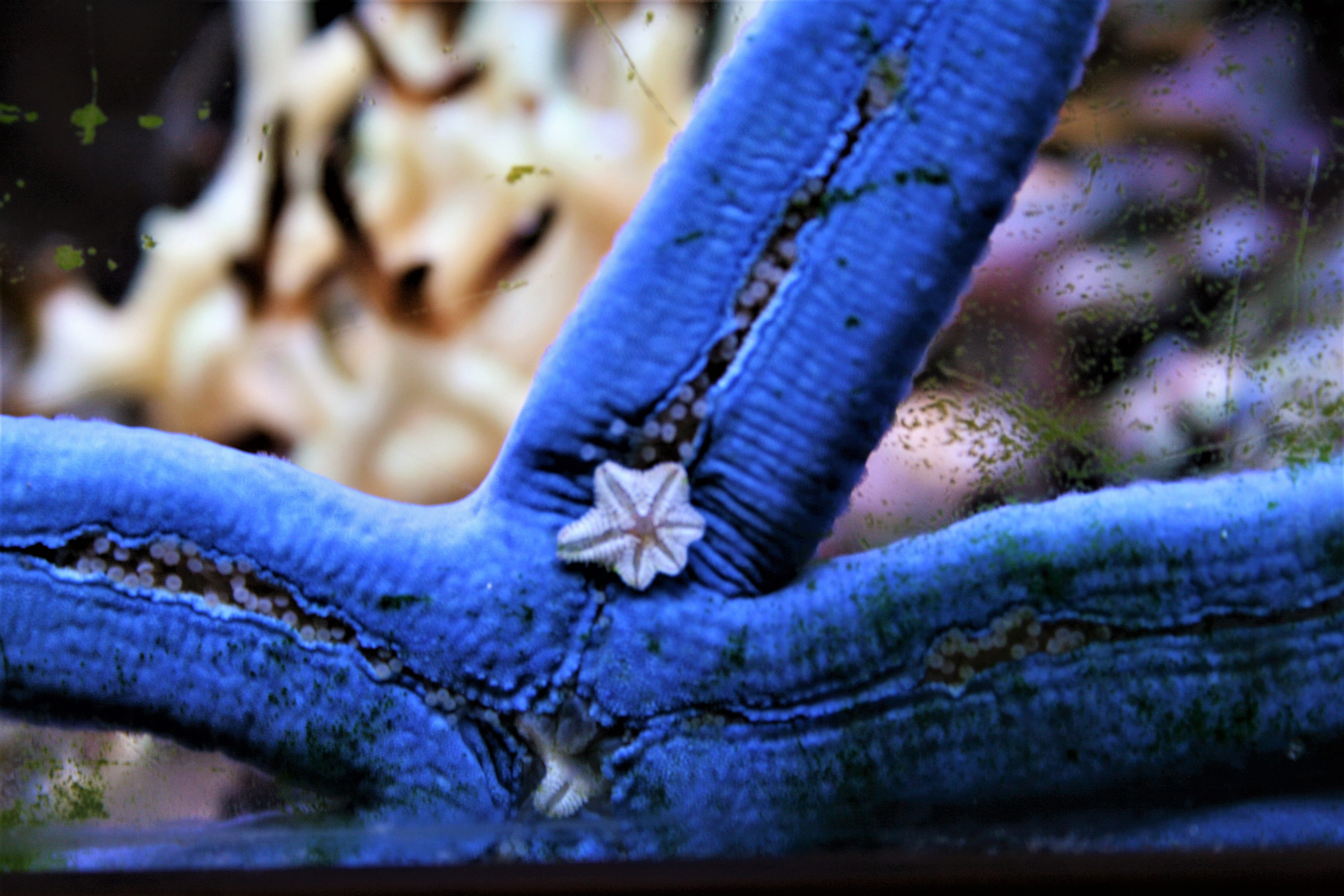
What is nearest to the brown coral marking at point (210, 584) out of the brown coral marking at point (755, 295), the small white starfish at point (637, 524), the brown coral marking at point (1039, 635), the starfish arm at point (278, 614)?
the starfish arm at point (278, 614)

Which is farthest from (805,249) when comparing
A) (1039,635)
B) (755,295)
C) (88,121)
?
(88,121)

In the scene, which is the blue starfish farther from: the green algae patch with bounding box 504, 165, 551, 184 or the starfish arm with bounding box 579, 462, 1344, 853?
the green algae patch with bounding box 504, 165, 551, 184

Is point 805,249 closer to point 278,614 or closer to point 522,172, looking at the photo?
point 522,172

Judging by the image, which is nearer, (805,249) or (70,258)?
(805,249)

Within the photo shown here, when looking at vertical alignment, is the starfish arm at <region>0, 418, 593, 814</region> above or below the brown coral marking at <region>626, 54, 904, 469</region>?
below

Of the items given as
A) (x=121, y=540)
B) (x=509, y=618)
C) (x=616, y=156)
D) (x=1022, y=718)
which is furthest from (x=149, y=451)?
(x=1022, y=718)

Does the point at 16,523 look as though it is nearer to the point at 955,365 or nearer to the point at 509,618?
the point at 509,618

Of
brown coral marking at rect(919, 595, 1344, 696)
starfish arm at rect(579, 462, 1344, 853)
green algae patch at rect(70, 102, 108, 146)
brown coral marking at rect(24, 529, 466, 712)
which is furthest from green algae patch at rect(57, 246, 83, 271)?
brown coral marking at rect(919, 595, 1344, 696)
